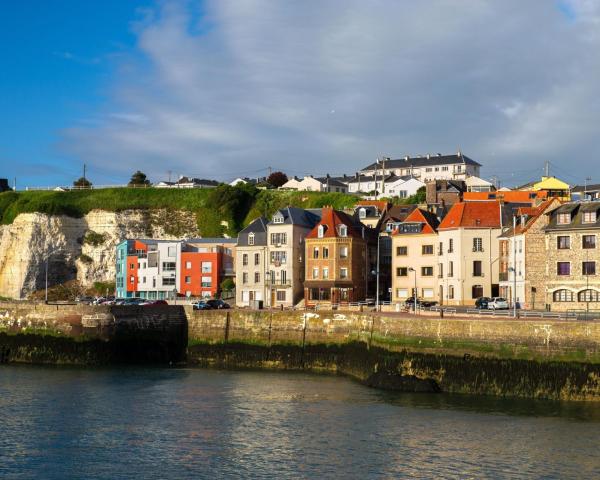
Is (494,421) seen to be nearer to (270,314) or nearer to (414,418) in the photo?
(414,418)

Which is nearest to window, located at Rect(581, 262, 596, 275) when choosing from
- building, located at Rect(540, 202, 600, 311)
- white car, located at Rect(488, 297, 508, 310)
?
building, located at Rect(540, 202, 600, 311)

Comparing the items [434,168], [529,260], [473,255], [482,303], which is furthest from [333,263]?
[434,168]

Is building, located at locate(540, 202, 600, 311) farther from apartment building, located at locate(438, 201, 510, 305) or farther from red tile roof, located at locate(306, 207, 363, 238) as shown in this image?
red tile roof, located at locate(306, 207, 363, 238)

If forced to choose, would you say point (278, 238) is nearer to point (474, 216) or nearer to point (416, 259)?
point (416, 259)

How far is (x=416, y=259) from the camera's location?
78688mm

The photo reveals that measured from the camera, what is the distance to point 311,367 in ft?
193

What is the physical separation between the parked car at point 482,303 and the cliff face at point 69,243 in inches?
2059

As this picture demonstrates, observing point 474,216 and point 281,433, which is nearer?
point 281,433

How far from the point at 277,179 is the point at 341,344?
91312mm

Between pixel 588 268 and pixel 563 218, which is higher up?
pixel 563 218

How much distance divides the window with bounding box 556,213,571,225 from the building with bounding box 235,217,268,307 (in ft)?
103

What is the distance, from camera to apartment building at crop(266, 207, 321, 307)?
81.4m

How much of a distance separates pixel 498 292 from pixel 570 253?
37.5 feet

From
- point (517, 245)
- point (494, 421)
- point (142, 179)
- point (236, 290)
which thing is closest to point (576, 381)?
point (494, 421)
